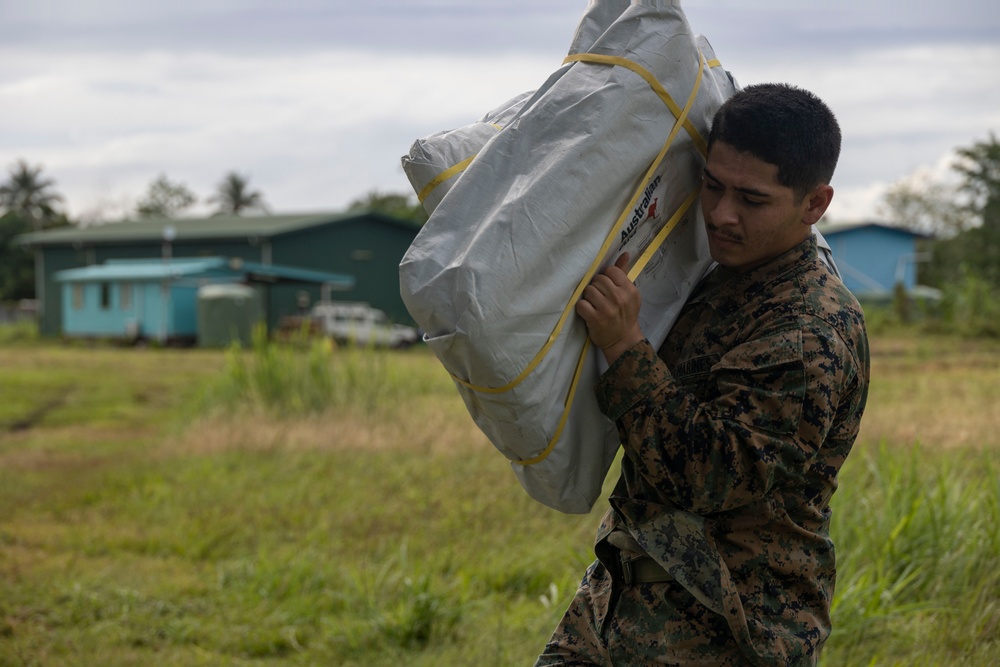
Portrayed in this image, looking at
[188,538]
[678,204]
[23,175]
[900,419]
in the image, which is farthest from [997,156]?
[23,175]

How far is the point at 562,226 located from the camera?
2.04m

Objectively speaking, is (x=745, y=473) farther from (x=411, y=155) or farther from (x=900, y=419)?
(x=900, y=419)

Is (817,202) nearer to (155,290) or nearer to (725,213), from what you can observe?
(725,213)

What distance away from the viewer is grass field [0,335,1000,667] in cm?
473

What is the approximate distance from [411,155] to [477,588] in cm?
393

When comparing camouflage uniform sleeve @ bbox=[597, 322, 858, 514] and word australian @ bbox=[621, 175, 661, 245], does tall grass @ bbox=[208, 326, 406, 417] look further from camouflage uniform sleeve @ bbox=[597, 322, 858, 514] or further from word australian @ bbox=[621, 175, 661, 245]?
camouflage uniform sleeve @ bbox=[597, 322, 858, 514]

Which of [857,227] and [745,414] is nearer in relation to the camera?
[745,414]

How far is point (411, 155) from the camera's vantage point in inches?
86.8

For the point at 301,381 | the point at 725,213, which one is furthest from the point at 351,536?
the point at 725,213

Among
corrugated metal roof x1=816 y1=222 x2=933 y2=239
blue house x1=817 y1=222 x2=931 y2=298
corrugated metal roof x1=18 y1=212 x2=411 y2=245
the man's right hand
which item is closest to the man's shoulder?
the man's right hand

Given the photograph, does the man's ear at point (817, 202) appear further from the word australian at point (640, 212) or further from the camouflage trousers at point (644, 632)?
the camouflage trousers at point (644, 632)

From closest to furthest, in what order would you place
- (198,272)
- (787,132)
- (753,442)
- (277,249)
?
(753,442)
(787,132)
(198,272)
(277,249)

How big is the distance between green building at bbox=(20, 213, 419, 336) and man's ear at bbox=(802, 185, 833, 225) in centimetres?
2957

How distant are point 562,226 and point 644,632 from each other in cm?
86
